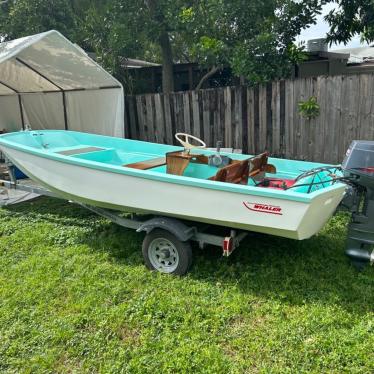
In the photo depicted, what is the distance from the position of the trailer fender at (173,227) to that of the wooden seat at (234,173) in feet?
1.91

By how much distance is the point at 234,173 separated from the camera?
391cm

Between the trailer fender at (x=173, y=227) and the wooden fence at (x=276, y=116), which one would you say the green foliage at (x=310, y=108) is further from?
the trailer fender at (x=173, y=227)

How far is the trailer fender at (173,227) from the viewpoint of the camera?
370 centimetres

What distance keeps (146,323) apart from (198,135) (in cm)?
498

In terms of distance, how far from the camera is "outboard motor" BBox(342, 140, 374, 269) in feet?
11.4

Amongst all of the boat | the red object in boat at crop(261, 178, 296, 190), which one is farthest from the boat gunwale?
the red object in boat at crop(261, 178, 296, 190)

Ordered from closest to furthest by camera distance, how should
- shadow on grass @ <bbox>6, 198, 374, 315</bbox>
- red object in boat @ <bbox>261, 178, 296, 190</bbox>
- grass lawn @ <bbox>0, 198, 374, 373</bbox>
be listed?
grass lawn @ <bbox>0, 198, 374, 373</bbox>
shadow on grass @ <bbox>6, 198, 374, 315</bbox>
red object in boat @ <bbox>261, 178, 296, 190</bbox>

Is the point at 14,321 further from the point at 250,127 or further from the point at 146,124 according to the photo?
the point at 146,124

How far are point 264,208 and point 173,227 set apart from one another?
0.99 metres

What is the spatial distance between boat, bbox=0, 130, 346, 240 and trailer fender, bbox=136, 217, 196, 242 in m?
0.07

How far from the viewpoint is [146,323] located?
10.1 feet

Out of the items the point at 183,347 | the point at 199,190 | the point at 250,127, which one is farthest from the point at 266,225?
the point at 250,127

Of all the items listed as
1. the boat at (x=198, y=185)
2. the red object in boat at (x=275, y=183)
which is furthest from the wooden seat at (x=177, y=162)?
the red object in boat at (x=275, y=183)

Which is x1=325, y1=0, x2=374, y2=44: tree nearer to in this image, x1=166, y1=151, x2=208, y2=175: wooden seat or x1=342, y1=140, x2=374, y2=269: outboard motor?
x1=342, y1=140, x2=374, y2=269: outboard motor
